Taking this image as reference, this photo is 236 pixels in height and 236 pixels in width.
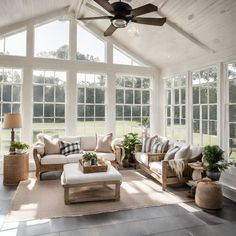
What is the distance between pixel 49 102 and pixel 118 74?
2.22 m

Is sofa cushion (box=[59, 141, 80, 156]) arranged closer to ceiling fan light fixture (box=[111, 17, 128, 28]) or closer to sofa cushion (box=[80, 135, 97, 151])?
sofa cushion (box=[80, 135, 97, 151])

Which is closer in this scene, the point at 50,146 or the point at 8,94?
the point at 50,146

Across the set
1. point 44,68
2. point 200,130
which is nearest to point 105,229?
point 200,130

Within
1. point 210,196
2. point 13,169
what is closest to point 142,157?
point 210,196

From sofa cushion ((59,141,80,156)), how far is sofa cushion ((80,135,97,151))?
372 millimetres

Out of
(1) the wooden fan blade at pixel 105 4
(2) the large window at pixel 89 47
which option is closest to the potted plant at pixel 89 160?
(1) the wooden fan blade at pixel 105 4

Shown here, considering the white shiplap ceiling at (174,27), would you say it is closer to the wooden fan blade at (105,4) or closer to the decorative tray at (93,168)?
the wooden fan blade at (105,4)

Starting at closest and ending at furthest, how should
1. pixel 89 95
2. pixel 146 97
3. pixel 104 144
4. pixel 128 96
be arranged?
pixel 104 144 < pixel 89 95 < pixel 128 96 < pixel 146 97

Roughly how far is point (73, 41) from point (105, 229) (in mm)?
5264

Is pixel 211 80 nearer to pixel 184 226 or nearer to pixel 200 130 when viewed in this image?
pixel 200 130

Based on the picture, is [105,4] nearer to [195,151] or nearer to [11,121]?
[195,151]

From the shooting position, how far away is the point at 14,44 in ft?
20.3

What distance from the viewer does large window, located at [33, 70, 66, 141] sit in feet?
21.0

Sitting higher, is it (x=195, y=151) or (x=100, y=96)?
(x=100, y=96)
